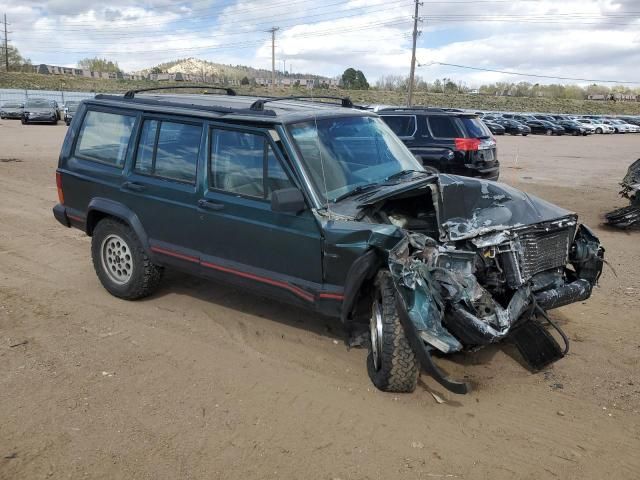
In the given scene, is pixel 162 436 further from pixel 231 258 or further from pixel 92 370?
pixel 231 258

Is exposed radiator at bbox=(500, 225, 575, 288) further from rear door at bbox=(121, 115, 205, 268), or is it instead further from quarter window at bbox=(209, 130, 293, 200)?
rear door at bbox=(121, 115, 205, 268)

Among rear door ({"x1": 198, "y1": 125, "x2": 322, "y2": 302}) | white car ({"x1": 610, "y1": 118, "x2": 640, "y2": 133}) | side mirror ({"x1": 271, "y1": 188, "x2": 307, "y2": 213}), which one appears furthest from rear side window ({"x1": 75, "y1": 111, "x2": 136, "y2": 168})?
white car ({"x1": 610, "y1": 118, "x2": 640, "y2": 133})

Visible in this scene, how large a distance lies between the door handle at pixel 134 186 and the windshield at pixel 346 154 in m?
1.64

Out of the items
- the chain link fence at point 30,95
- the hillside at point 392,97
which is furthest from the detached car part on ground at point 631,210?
the hillside at point 392,97

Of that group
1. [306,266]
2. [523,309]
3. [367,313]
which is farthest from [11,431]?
[523,309]

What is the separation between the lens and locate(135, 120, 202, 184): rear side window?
15.9 ft

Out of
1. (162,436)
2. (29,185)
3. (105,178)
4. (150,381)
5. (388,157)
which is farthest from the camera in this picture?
(29,185)

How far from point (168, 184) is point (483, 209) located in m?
2.70

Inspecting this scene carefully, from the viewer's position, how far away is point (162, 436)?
3453 mm

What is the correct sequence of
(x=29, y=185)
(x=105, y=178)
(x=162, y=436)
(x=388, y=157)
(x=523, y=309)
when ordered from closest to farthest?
1. (x=162, y=436)
2. (x=523, y=309)
3. (x=388, y=157)
4. (x=105, y=178)
5. (x=29, y=185)

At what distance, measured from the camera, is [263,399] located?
3887 mm

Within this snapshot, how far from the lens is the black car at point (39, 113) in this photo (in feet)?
104

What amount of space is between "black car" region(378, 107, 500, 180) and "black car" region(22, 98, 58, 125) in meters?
27.3

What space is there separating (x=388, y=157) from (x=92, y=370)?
302 cm
